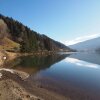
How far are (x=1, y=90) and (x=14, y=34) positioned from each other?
496ft

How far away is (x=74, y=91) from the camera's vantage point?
32.2 meters

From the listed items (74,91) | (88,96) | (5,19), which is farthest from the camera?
(5,19)

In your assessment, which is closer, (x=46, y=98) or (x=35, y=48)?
(x=46, y=98)

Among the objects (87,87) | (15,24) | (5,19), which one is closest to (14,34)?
(15,24)

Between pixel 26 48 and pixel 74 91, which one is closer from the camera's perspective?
pixel 74 91

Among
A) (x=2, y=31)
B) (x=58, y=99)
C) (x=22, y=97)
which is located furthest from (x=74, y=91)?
(x=2, y=31)

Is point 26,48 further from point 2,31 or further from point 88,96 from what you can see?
point 88,96

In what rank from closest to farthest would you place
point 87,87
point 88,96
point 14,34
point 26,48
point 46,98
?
point 46,98 < point 88,96 < point 87,87 < point 26,48 < point 14,34

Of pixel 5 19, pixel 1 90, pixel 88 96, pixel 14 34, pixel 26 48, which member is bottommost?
pixel 88 96

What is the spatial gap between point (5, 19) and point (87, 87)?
6490 inches

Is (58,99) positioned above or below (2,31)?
below

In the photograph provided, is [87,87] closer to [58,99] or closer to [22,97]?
[58,99]

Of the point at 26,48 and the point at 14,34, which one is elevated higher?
the point at 14,34

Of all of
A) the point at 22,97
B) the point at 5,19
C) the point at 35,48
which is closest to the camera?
the point at 22,97
